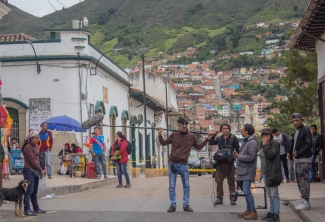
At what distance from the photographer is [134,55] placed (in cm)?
14525

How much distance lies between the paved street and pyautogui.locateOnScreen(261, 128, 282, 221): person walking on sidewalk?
0.49 metres

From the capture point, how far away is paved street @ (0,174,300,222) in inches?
498

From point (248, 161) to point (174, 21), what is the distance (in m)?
158

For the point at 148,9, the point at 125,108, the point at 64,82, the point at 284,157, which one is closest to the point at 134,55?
the point at 148,9

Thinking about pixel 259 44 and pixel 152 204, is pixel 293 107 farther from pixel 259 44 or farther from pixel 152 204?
pixel 259 44

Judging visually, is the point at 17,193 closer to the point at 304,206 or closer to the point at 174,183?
the point at 174,183

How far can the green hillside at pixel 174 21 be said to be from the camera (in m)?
146

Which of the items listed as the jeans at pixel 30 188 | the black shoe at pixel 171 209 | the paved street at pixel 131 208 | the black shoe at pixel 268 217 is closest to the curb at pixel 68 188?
the paved street at pixel 131 208

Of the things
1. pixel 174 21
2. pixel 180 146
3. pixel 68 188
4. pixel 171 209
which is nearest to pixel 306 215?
pixel 171 209

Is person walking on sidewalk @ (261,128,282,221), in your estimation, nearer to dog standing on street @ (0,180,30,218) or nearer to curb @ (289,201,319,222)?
curb @ (289,201,319,222)

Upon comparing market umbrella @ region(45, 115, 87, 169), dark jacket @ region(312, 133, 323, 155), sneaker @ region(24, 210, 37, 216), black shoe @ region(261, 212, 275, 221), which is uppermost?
market umbrella @ region(45, 115, 87, 169)

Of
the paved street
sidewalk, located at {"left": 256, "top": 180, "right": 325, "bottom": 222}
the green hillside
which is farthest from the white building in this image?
the green hillside

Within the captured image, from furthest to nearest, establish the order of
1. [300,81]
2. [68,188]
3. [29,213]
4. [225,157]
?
[300,81], [68,188], [225,157], [29,213]

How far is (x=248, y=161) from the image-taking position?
12.3 meters
